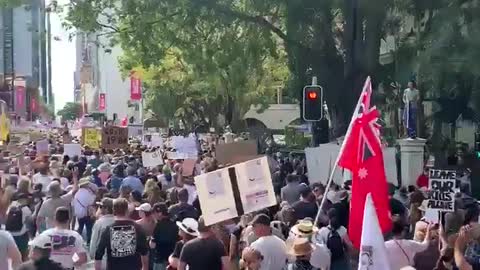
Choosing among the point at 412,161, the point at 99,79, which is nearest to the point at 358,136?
the point at 412,161

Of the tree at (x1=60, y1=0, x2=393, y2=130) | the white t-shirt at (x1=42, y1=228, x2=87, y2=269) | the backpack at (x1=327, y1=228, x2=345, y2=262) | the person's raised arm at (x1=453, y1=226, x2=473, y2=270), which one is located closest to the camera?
the person's raised arm at (x1=453, y1=226, x2=473, y2=270)

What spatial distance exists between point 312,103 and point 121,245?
10.4 metres

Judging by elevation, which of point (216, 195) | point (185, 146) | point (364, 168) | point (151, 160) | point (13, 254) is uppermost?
point (364, 168)

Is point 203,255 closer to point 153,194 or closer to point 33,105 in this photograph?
point 153,194

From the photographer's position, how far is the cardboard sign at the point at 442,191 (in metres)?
9.86

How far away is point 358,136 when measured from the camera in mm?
10312

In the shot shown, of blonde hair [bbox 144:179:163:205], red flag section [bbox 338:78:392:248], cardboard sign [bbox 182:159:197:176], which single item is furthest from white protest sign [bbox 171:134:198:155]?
red flag section [bbox 338:78:392:248]

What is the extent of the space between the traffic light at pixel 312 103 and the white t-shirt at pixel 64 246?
34.6 feet

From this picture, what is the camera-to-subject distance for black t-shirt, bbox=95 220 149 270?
962cm

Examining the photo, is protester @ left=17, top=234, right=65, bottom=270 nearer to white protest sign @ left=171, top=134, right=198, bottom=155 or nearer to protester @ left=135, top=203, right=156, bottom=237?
protester @ left=135, top=203, right=156, bottom=237

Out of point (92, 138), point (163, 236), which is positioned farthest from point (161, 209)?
point (92, 138)

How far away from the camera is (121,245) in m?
9.66

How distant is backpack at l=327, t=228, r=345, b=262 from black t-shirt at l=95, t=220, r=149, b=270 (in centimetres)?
194

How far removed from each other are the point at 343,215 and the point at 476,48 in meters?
9.29
